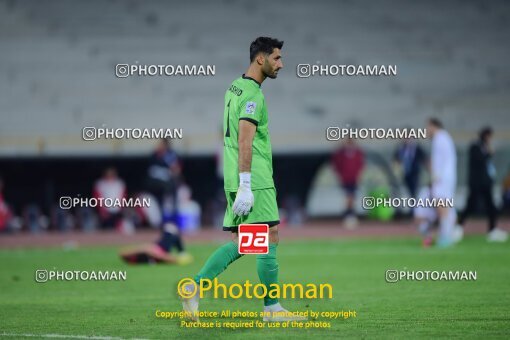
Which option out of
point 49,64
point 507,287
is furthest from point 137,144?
point 507,287

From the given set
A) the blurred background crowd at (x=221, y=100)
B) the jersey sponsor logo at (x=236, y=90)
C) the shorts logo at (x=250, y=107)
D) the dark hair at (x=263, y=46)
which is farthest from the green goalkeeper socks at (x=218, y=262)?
the blurred background crowd at (x=221, y=100)

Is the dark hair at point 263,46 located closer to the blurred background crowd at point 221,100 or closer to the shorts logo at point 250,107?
the shorts logo at point 250,107

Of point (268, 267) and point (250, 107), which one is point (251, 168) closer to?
point (250, 107)

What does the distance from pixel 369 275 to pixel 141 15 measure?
18.3m

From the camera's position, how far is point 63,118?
25781 millimetres

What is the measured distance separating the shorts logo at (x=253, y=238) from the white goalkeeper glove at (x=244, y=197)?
15 cm

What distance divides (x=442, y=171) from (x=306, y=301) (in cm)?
715

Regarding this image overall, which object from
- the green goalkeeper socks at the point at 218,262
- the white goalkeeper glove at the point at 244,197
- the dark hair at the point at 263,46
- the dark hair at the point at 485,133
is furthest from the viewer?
the dark hair at the point at 485,133

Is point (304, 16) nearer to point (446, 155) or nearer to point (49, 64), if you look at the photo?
point (49, 64)

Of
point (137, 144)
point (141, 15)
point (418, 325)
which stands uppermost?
point (141, 15)

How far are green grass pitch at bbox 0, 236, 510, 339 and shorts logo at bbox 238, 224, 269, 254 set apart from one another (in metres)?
0.59

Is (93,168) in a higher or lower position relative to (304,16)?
lower

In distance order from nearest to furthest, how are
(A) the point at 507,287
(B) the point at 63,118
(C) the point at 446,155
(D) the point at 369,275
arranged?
(A) the point at 507,287
(D) the point at 369,275
(C) the point at 446,155
(B) the point at 63,118

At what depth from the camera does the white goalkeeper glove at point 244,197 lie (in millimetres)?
7395
